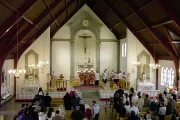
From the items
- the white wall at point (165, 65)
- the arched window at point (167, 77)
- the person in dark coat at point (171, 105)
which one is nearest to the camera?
the person in dark coat at point (171, 105)

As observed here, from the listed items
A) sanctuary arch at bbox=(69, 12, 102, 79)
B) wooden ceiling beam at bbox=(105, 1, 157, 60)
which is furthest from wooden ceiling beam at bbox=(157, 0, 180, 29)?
sanctuary arch at bbox=(69, 12, 102, 79)

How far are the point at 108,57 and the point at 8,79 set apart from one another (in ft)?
38.6

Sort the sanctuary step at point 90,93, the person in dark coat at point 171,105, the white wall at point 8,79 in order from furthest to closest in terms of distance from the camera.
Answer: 1. the sanctuary step at point 90,93
2. the white wall at point 8,79
3. the person in dark coat at point 171,105

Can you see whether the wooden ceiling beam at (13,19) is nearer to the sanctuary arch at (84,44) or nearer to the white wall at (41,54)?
the white wall at (41,54)

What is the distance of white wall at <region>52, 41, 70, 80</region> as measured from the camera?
2800 centimetres

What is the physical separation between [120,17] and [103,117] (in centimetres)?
981

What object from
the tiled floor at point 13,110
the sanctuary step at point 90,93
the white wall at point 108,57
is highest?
the white wall at point 108,57

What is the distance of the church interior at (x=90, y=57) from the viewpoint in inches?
550

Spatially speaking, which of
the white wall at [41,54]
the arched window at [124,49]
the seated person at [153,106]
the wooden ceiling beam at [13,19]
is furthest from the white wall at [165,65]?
the wooden ceiling beam at [13,19]

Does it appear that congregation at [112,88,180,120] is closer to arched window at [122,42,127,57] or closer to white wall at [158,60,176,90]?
white wall at [158,60,176,90]

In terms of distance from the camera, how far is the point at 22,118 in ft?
32.4

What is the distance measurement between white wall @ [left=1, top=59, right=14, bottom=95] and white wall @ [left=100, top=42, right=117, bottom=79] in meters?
10.3

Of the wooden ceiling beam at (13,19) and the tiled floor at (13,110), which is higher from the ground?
the wooden ceiling beam at (13,19)

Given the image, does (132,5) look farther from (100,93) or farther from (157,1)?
(100,93)
